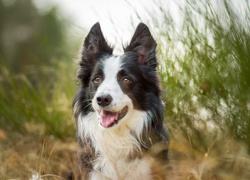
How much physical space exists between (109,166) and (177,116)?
93cm

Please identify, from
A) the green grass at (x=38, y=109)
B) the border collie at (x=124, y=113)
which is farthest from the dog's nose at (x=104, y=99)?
the green grass at (x=38, y=109)

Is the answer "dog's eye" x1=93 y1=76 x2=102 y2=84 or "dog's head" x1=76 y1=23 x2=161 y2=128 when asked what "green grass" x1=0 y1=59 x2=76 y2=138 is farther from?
"dog's eye" x1=93 y1=76 x2=102 y2=84

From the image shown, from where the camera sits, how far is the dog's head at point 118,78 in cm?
471

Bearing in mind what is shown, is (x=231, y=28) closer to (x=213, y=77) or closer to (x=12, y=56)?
(x=213, y=77)

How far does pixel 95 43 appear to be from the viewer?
5.24 meters

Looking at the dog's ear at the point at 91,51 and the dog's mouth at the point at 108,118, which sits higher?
the dog's ear at the point at 91,51

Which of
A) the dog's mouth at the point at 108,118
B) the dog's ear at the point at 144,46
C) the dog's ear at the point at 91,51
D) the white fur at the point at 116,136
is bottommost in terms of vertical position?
the white fur at the point at 116,136

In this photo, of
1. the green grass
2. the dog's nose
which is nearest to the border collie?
the dog's nose

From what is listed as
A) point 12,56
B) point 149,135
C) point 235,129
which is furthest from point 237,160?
point 12,56

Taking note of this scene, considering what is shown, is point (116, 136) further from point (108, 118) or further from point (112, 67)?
point (112, 67)

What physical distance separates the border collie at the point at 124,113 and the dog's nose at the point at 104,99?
0.11 meters

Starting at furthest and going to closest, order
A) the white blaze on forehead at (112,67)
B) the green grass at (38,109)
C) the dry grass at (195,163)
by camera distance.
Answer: the green grass at (38,109) → the white blaze on forehead at (112,67) → the dry grass at (195,163)

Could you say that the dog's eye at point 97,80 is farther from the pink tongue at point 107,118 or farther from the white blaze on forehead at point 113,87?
the pink tongue at point 107,118

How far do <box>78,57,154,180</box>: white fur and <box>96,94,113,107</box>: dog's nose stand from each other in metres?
0.13
